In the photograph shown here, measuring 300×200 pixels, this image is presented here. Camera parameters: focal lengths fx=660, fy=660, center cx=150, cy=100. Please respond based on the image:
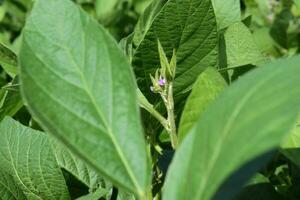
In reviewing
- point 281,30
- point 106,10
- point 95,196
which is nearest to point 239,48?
point 95,196

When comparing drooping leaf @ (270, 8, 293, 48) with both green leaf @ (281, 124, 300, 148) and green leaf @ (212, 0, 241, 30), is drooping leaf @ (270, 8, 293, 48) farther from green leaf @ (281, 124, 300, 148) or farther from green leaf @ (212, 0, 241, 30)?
green leaf @ (281, 124, 300, 148)

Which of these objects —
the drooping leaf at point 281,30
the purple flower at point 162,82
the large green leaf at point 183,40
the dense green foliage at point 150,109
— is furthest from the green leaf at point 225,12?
the drooping leaf at point 281,30

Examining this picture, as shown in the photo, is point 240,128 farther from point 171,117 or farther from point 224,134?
point 171,117

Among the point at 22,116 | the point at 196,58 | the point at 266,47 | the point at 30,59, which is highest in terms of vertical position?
the point at 30,59

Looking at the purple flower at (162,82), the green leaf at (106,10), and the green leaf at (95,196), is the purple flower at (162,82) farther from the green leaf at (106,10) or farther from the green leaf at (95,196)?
the green leaf at (106,10)

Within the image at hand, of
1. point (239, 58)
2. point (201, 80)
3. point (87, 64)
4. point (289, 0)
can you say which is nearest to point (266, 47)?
point (289, 0)

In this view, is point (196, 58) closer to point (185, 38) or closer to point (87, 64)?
point (185, 38)
